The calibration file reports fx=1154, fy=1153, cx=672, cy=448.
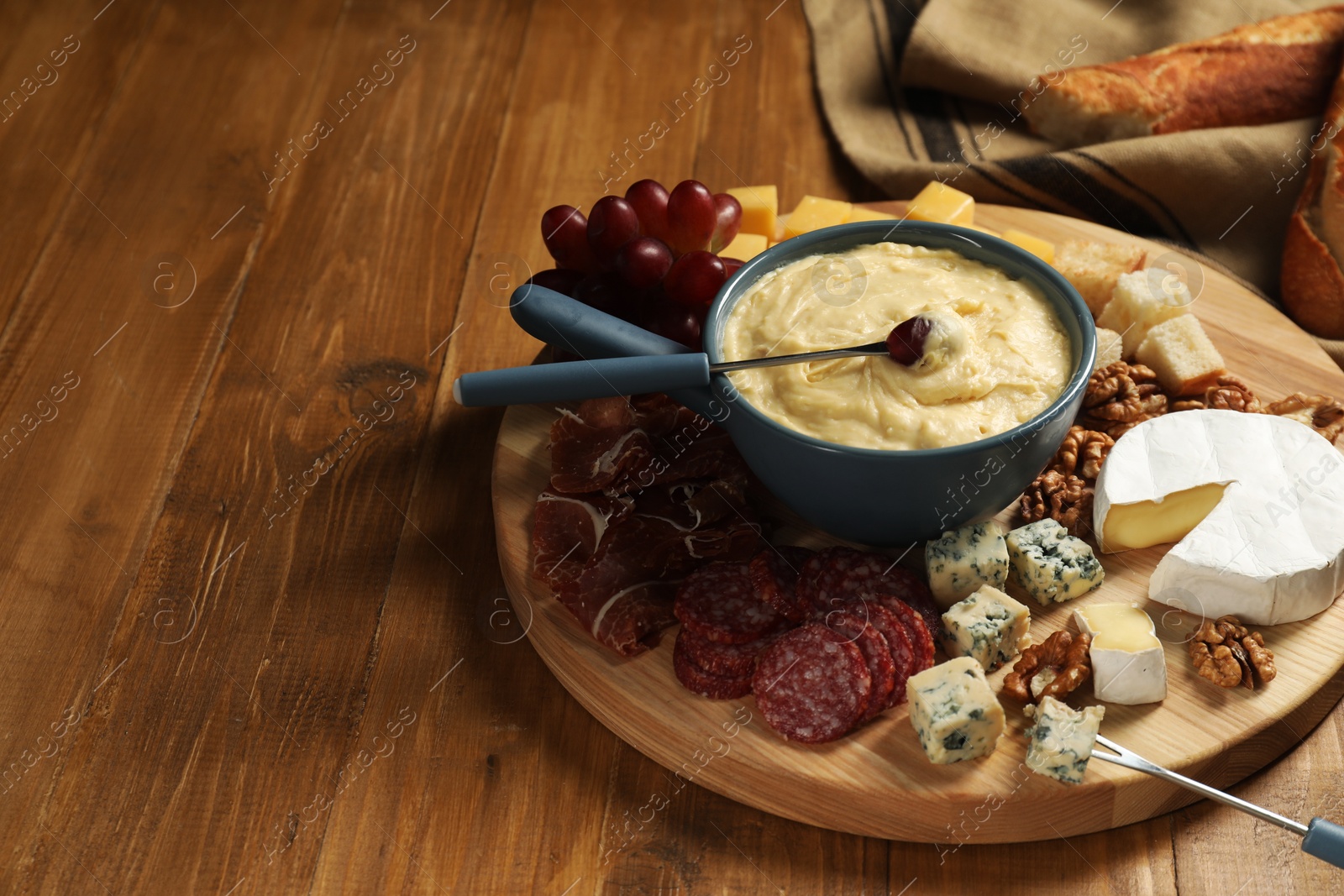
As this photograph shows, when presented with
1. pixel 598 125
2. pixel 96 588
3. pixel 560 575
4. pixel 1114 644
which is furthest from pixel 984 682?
pixel 598 125

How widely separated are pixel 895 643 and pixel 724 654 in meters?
0.24

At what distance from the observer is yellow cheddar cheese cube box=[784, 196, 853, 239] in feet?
7.32

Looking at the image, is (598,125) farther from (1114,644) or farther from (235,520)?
(1114,644)

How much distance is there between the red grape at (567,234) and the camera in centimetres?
204

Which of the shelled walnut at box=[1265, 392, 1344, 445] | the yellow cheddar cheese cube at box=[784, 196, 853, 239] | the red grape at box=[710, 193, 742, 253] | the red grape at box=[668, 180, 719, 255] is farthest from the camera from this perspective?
the yellow cheddar cheese cube at box=[784, 196, 853, 239]

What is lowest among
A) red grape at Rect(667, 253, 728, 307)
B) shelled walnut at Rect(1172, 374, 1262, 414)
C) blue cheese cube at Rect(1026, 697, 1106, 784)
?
shelled walnut at Rect(1172, 374, 1262, 414)

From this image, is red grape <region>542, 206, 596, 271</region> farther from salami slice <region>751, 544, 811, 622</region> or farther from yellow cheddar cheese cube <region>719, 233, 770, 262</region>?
salami slice <region>751, 544, 811, 622</region>

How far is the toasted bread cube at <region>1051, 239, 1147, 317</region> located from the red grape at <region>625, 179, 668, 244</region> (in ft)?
2.41

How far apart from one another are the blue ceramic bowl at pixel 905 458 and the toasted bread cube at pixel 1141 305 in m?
0.32

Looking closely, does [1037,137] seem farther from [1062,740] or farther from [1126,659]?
[1062,740]

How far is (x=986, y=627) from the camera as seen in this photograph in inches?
62.6

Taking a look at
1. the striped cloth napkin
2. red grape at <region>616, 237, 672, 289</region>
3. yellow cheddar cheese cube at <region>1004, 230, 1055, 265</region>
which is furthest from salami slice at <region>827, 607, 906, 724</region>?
the striped cloth napkin

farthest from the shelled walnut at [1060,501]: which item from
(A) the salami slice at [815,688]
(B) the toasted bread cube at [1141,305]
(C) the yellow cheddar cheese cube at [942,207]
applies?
(C) the yellow cheddar cheese cube at [942,207]

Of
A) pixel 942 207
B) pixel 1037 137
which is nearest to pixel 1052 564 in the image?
pixel 942 207
